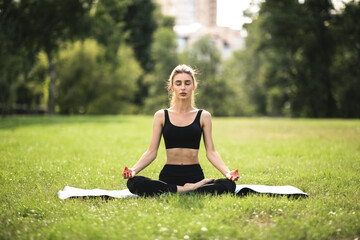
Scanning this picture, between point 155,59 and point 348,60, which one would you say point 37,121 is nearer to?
point 348,60

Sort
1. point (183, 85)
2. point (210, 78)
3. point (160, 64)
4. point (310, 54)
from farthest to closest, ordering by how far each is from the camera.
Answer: point (210, 78)
point (160, 64)
point (310, 54)
point (183, 85)

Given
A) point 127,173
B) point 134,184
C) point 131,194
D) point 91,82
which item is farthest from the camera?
point 91,82

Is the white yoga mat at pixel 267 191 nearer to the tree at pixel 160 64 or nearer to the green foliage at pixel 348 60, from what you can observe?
the green foliage at pixel 348 60

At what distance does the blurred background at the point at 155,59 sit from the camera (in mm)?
22750

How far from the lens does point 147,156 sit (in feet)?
17.6

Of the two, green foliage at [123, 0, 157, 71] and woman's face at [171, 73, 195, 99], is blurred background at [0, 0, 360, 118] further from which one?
woman's face at [171, 73, 195, 99]

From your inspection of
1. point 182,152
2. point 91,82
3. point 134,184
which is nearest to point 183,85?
point 182,152

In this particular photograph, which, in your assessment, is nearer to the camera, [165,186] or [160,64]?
[165,186]

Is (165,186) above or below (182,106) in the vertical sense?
below

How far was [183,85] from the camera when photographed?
5.39 metres

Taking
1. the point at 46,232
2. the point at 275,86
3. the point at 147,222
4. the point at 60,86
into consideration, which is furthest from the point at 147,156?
the point at 275,86

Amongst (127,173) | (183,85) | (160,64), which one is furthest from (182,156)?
(160,64)

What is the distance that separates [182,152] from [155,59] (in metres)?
49.7

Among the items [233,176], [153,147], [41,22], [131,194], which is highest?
[41,22]
